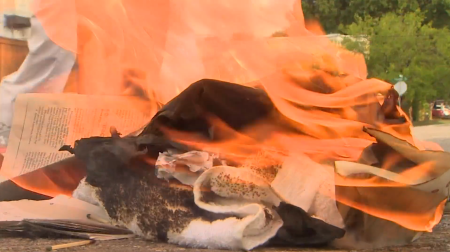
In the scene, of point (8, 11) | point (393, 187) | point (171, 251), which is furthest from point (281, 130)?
point (8, 11)

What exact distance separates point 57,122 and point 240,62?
0.79m

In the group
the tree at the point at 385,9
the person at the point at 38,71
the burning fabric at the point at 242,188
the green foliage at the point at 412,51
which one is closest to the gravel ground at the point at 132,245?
the burning fabric at the point at 242,188

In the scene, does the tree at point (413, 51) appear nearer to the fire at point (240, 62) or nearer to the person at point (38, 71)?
the person at point (38, 71)

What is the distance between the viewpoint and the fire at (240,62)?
1.88 meters

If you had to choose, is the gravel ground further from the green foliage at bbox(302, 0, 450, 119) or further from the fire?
the green foliage at bbox(302, 0, 450, 119)

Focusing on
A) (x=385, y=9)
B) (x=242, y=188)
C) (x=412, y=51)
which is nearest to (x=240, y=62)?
(x=242, y=188)

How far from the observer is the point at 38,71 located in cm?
314

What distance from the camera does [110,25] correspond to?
2262mm

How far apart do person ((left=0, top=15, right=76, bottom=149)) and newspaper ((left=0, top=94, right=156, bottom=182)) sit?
409 millimetres

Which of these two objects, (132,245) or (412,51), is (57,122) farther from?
(412,51)

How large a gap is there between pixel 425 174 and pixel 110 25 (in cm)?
139

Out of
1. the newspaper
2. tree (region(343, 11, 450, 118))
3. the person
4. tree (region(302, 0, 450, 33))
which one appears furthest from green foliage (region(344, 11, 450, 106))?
the newspaper

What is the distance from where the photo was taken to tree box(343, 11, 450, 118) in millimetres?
7471

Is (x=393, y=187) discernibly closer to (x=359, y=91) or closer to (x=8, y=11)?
(x=359, y=91)
